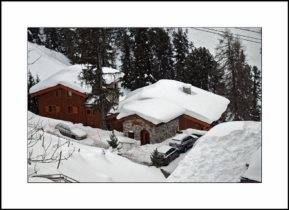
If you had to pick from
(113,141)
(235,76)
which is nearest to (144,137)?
(113,141)

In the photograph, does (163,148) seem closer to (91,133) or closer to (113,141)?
(113,141)

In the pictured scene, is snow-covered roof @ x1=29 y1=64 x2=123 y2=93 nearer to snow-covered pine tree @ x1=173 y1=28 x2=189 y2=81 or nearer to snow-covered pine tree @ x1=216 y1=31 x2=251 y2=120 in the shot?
snow-covered pine tree @ x1=173 y1=28 x2=189 y2=81

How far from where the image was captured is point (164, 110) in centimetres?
846

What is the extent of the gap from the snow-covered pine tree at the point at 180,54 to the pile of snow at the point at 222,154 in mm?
822

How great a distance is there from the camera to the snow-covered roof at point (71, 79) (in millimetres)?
8492

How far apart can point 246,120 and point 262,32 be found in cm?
113

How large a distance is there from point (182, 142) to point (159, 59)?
1114 millimetres

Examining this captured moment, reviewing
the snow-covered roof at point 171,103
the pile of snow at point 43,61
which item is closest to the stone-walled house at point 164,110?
the snow-covered roof at point 171,103

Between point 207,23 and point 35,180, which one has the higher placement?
point 207,23

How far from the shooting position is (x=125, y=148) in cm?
851

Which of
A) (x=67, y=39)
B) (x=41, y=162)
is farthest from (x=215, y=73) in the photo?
(x=41, y=162)

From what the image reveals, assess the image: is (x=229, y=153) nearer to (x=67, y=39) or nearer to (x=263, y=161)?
(x=263, y=161)

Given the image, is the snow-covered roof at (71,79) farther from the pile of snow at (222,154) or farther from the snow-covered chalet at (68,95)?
the pile of snow at (222,154)

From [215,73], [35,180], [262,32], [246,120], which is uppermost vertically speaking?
[262,32]
